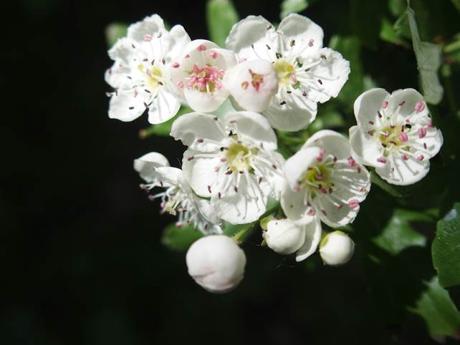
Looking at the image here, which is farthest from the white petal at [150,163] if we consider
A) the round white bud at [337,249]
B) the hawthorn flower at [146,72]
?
the round white bud at [337,249]

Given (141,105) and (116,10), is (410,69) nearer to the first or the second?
(141,105)

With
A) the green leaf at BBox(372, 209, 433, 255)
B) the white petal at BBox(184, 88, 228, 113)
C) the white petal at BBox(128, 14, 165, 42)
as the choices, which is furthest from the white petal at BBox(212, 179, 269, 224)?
the white petal at BBox(128, 14, 165, 42)

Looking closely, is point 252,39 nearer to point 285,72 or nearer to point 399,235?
point 285,72

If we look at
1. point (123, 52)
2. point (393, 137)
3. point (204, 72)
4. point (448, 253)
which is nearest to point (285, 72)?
point (204, 72)

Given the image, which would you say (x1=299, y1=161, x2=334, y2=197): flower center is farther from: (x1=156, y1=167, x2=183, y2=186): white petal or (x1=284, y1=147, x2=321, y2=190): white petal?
(x1=156, y1=167, x2=183, y2=186): white petal

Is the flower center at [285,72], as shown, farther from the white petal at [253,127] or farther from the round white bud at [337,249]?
the round white bud at [337,249]
